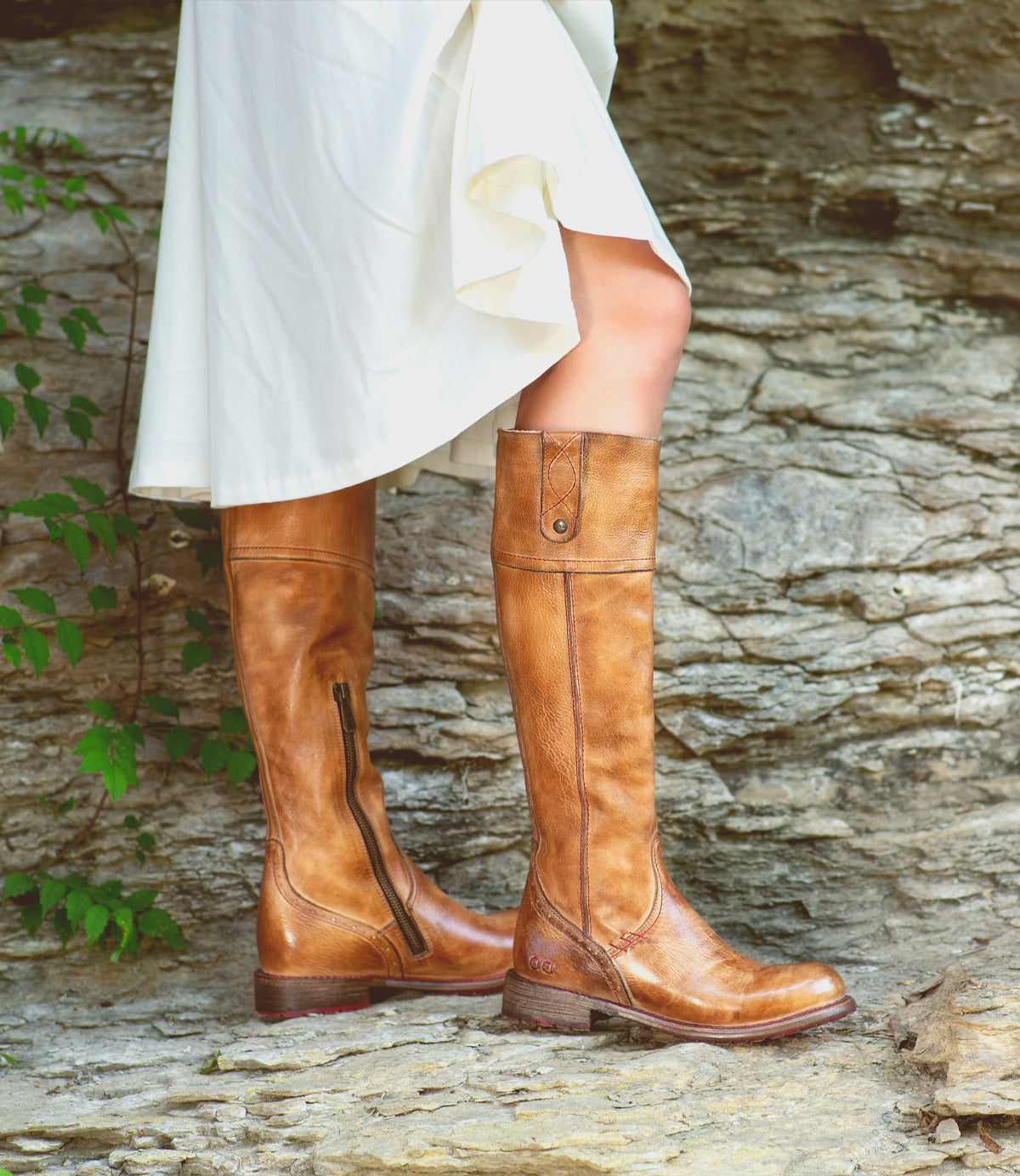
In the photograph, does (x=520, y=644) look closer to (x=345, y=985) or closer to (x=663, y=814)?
(x=345, y=985)

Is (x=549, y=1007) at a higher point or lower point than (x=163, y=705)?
lower

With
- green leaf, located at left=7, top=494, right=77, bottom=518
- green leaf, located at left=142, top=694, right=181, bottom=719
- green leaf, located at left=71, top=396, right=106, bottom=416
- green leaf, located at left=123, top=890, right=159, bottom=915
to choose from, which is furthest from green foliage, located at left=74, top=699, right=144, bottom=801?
green leaf, located at left=71, top=396, right=106, bottom=416

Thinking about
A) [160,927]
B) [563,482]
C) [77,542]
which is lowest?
[160,927]

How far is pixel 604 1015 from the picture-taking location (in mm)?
1438

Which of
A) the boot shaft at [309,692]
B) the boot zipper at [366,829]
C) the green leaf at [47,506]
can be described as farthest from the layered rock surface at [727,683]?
the green leaf at [47,506]

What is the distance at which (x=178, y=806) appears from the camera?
6.51 feet

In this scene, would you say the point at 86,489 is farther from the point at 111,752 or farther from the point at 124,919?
the point at 124,919

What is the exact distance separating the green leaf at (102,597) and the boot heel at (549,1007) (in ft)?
3.37

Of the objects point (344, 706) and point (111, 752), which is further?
point (111, 752)

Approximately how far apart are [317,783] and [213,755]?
0.42 meters

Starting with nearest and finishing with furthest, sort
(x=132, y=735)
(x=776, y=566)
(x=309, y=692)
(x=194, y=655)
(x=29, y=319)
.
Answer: (x=309, y=692)
(x=132, y=735)
(x=194, y=655)
(x=29, y=319)
(x=776, y=566)

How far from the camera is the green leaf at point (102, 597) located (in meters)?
1.91

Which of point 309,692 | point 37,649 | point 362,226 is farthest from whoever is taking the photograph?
point 37,649

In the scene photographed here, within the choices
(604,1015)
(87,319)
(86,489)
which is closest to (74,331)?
(87,319)
